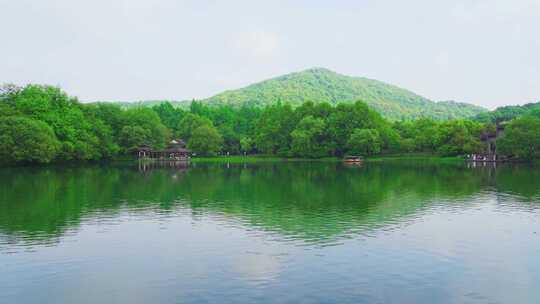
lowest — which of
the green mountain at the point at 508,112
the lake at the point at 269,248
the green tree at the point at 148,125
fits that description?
the lake at the point at 269,248

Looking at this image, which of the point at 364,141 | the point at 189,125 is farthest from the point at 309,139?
the point at 189,125

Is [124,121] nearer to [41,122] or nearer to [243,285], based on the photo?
[41,122]

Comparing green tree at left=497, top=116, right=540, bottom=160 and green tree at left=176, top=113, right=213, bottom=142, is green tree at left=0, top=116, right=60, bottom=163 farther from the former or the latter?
green tree at left=497, top=116, right=540, bottom=160

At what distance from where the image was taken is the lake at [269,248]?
1548 cm

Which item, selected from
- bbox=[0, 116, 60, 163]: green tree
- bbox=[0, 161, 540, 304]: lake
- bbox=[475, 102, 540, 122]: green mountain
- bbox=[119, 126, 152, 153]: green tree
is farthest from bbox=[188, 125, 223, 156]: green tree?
bbox=[475, 102, 540, 122]: green mountain

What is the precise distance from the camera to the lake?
15.5m

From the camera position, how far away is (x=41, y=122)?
80375 mm

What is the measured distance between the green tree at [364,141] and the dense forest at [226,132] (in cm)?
25

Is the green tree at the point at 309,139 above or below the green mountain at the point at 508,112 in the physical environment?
below

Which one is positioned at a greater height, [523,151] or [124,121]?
[124,121]

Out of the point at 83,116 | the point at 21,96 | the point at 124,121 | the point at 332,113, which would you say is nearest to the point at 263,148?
the point at 332,113

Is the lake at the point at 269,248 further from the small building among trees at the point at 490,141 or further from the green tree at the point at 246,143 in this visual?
the green tree at the point at 246,143

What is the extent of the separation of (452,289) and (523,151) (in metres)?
87.6

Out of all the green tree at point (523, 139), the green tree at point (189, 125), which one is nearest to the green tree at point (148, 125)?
the green tree at point (189, 125)
